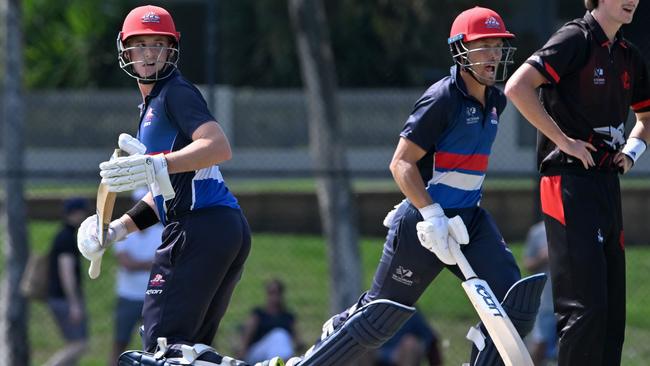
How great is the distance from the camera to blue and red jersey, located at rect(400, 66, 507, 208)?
5.70 m

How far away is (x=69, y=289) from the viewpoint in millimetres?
10180

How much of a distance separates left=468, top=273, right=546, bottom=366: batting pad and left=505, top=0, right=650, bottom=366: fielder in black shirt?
0.41 ft

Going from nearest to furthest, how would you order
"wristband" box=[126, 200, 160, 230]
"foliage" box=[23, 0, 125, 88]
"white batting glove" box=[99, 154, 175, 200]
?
"white batting glove" box=[99, 154, 175, 200] < "wristband" box=[126, 200, 160, 230] < "foliage" box=[23, 0, 125, 88]

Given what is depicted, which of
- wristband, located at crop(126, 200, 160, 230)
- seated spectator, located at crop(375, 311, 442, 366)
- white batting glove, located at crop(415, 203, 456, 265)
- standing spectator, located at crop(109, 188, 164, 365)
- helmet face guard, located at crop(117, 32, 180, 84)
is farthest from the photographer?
standing spectator, located at crop(109, 188, 164, 365)

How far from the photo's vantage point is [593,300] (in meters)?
5.59

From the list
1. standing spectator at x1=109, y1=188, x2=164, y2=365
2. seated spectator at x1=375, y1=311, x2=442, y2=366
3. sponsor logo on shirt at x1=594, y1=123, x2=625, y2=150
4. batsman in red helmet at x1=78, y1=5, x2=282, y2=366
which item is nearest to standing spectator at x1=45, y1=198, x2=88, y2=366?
standing spectator at x1=109, y1=188, x2=164, y2=365

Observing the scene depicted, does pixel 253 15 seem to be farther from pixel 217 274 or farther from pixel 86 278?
pixel 217 274

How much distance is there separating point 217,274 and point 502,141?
5595 mm

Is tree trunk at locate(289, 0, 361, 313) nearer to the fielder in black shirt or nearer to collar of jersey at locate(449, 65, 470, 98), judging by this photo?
collar of jersey at locate(449, 65, 470, 98)

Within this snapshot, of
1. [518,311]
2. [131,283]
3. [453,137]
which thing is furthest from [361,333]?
[131,283]

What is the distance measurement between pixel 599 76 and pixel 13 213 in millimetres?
5977

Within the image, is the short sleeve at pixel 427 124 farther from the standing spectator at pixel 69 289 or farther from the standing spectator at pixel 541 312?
the standing spectator at pixel 69 289

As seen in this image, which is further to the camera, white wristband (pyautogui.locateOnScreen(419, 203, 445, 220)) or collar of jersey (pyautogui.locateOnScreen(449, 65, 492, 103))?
collar of jersey (pyautogui.locateOnScreen(449, 65, 492, 103))

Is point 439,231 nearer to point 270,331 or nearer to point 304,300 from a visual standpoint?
point 270,331
